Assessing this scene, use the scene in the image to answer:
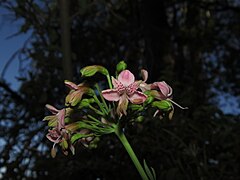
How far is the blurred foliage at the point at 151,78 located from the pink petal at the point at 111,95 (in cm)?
45

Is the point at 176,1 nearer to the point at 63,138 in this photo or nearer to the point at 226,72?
the point at 226,72

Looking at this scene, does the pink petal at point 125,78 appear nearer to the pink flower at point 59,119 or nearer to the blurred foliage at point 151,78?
the pink flower at point 59,119

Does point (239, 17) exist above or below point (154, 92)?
above

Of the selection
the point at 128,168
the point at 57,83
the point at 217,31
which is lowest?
the point at 128,168

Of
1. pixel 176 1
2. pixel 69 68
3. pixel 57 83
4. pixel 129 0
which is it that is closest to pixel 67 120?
pixel 69 68

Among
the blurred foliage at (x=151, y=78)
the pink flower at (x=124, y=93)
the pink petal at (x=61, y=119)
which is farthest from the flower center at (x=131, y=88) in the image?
the blurred foliage at (x=151, y=78)

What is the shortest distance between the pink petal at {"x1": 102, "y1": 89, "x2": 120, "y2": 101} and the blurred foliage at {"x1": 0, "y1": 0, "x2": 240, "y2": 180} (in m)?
0.45

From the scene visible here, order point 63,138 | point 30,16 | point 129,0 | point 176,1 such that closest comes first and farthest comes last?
point 63,138, point 30,16, point 129,0, point 176,1

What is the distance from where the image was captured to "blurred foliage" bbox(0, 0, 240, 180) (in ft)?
4.50

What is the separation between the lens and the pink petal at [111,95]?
591mm

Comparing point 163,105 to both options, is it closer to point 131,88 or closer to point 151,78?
point 131,88

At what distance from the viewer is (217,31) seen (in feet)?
10.2

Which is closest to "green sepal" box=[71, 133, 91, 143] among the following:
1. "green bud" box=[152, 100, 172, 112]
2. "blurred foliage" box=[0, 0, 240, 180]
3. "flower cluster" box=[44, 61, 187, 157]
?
"flower cluster" box=[44, 61, 187, 157]

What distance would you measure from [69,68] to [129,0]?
129cm
